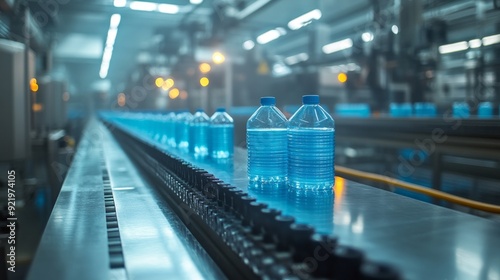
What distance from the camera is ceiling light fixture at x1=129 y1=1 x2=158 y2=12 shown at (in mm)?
6385

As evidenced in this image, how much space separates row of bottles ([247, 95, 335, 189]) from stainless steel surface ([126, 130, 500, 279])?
Result: 68 millimetres

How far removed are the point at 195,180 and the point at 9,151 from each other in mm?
2268

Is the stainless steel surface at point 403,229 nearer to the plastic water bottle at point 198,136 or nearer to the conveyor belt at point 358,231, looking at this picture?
the conveyor belt at point 358,231

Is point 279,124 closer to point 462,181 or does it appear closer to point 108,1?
point 462,181

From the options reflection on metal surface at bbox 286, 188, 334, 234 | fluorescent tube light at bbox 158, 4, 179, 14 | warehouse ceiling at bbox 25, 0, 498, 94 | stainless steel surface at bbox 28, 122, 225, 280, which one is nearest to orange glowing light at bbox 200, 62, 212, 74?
warehouse ceiling at bbox 25, 0, 498, 94

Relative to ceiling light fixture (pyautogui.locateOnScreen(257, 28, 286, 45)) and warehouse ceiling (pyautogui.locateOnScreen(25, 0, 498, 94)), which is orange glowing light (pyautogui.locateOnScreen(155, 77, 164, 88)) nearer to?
warehouse ceiling (pyautogui.locateOnScreen(25, 0, 498, 94))

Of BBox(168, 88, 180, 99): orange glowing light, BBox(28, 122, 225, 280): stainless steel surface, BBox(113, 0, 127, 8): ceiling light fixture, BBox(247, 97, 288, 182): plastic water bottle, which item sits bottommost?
BBox(28, 122, 225, 280): stainless steel surface

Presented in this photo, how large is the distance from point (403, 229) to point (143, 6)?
6.58 m

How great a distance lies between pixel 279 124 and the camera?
1.53 m

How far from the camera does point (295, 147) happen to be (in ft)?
3.92

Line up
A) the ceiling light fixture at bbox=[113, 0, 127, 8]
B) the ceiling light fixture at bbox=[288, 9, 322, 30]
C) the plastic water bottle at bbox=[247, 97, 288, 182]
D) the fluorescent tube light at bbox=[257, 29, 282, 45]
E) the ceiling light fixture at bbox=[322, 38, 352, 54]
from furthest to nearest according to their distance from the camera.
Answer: the ceiling light fixture at bbox=[322, 38, 352, 54] → the fluorescent tube light at bbox=[257, 29, 282, 45] → the ceiling light fixture at bbox=[288, 9, 322, 30] → the ceiling light fixture at bbox=[113, 0, 127, 8] → the plastic water bottle at bbox=[247, 97, 288, 182]

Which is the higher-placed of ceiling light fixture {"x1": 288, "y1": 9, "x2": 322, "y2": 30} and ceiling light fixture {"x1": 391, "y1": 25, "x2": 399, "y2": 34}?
ceiling light fixture {"x1": 288, "y1": 9, "x2": 322, "y2": 30}

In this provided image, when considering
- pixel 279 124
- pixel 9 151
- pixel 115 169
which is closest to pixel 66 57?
pixel 9 151

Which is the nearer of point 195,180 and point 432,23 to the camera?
point 195,180
